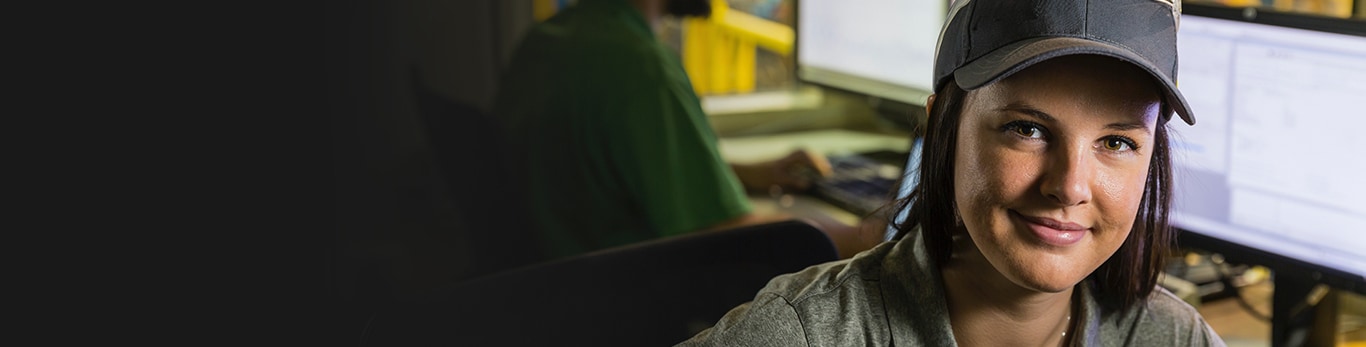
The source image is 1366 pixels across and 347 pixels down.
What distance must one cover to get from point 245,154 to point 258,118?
0.14 m

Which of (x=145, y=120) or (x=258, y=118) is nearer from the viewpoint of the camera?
(x=145, y=120)

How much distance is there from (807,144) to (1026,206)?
1830mm

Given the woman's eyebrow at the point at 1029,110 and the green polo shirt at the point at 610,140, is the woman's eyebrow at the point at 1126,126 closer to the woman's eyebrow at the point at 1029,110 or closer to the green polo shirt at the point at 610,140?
the woman's eyebrow at the point at 1029,110

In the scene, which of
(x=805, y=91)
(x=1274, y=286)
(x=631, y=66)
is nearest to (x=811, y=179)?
(x=631, y=66)

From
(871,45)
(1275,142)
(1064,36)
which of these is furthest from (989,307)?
(871,45)

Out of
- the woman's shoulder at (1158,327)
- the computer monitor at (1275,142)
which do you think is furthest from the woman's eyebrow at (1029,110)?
the computer monitor at (1275,142)

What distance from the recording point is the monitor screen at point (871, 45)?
2213 millimetres

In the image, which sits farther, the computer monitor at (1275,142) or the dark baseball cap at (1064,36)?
the computer monitor at (1275,142)

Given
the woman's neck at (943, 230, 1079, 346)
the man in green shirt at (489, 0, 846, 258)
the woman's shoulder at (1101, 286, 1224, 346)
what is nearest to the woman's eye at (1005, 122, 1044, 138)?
the woman's neck at (943, 230, 1079, 346)

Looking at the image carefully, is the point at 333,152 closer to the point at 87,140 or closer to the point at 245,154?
the point at 245,154

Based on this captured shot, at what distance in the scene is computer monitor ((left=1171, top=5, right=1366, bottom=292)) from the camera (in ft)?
4.15

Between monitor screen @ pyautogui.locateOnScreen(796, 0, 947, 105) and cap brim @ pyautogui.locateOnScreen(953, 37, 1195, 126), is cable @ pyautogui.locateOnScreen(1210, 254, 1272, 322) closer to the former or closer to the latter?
monitor screen @ pyautogui.locateOnScreen(796, 0, 947, 105)

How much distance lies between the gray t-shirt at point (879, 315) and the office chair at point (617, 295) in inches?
4.2

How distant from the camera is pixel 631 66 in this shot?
2012 millimetres
